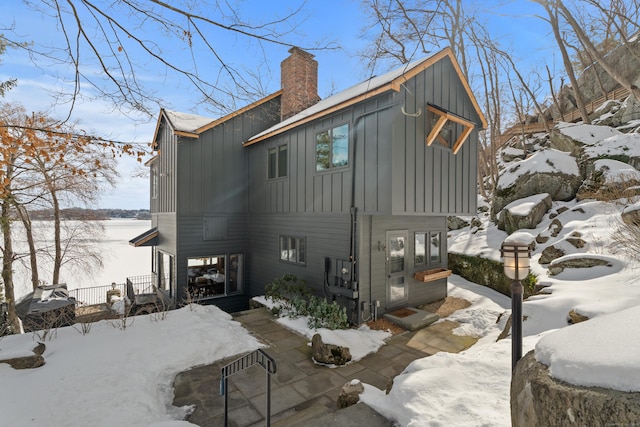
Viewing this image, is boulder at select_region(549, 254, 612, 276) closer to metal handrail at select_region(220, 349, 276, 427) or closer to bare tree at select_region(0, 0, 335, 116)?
metal handrail at select_region(220, 349, 276, 427)

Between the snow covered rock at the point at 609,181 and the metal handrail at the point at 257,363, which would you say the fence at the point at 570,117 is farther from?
the metal handrail at the point at 257,363

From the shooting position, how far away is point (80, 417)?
3.99 m

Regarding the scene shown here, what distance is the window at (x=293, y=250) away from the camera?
9289mm

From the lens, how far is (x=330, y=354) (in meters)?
5.79

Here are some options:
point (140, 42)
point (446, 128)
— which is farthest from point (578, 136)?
point (140, 42)

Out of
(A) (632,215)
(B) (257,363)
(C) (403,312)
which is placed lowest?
(C) (403,312)

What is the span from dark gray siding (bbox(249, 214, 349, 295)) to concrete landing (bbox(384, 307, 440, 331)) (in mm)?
2110

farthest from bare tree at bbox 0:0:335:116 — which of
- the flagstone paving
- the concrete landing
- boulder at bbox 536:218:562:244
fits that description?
boulder at bbox 536:218:562:244

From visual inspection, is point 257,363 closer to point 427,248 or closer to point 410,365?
point 410,365

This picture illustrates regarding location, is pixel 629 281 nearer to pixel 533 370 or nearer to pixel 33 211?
pixel 533 370

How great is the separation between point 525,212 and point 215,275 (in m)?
12.2

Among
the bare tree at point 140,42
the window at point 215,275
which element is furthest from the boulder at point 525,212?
the bare tree at point 140,42

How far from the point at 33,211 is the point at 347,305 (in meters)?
17.3

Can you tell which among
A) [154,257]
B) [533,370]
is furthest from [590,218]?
[154,257]
